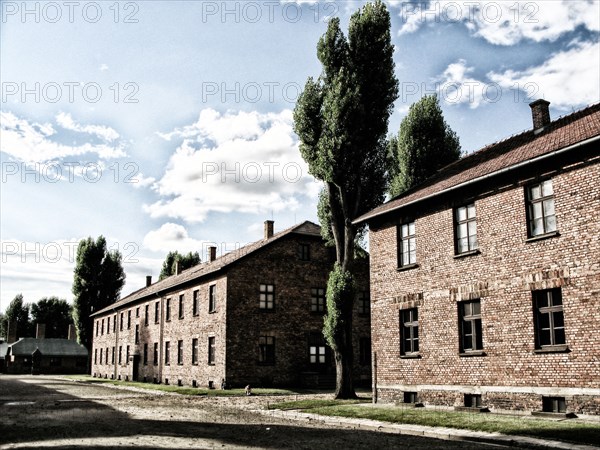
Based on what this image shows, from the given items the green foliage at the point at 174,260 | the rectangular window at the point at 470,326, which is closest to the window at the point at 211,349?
the rectangular window at the point at 470,326

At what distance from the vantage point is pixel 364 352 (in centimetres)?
3447

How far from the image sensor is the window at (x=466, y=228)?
17406 mm

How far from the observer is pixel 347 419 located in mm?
15352

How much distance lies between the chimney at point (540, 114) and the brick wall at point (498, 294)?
15.0 ft

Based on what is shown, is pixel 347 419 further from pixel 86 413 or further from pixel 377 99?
pixel 377 99

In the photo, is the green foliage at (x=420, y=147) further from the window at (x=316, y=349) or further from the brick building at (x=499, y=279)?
the window at (x=316, y=349)

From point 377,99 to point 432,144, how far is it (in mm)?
6810

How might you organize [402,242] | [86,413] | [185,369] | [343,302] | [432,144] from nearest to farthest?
[86,413], [402,242], [343,302], [432,144], [185,369]

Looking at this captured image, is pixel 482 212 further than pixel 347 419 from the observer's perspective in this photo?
Yes

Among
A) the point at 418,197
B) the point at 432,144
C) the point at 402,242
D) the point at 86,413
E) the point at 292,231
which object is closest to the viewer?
the point at 86,413

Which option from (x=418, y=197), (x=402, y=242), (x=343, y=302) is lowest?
(x=343, y=302)

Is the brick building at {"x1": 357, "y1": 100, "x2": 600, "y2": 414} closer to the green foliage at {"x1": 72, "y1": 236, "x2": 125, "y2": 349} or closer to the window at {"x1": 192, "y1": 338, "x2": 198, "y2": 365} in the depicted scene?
the window at {"x1": 192, "y1": 338, "x2": 198, "y2": 365}

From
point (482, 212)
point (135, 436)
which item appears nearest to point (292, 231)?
point (482, 212)

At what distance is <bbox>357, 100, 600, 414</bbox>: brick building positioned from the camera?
14.1 meters
